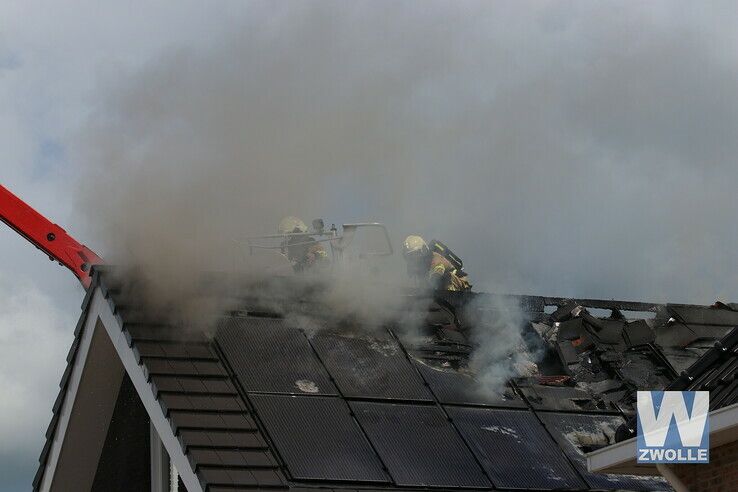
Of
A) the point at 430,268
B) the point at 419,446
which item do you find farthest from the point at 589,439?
the point at 430,268

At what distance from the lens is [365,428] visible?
1271cm

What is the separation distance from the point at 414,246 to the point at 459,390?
5.35 meters

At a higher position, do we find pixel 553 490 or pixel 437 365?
pixel 437 365

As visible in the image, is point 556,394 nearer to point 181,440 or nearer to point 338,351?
point 338,351

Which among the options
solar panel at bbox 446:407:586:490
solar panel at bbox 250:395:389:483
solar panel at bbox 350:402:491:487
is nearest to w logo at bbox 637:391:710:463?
solar panel at bbox 446:407:586:490

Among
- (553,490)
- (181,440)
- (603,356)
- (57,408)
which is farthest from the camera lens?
(603,356)

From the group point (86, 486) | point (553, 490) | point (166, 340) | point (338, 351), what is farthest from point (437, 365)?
point (86, 486)

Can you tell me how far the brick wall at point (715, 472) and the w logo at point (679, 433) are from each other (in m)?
0.12

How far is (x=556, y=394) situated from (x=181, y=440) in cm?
477

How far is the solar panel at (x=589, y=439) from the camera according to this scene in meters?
13.0

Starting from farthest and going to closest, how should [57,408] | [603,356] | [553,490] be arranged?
[603,356] < [57,408] < [553,490]

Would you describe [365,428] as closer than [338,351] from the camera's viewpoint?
Yes

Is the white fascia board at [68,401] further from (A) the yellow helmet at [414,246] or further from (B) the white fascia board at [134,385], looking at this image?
(A) the yellow helmet at [414,246]

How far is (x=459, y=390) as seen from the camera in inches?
545
